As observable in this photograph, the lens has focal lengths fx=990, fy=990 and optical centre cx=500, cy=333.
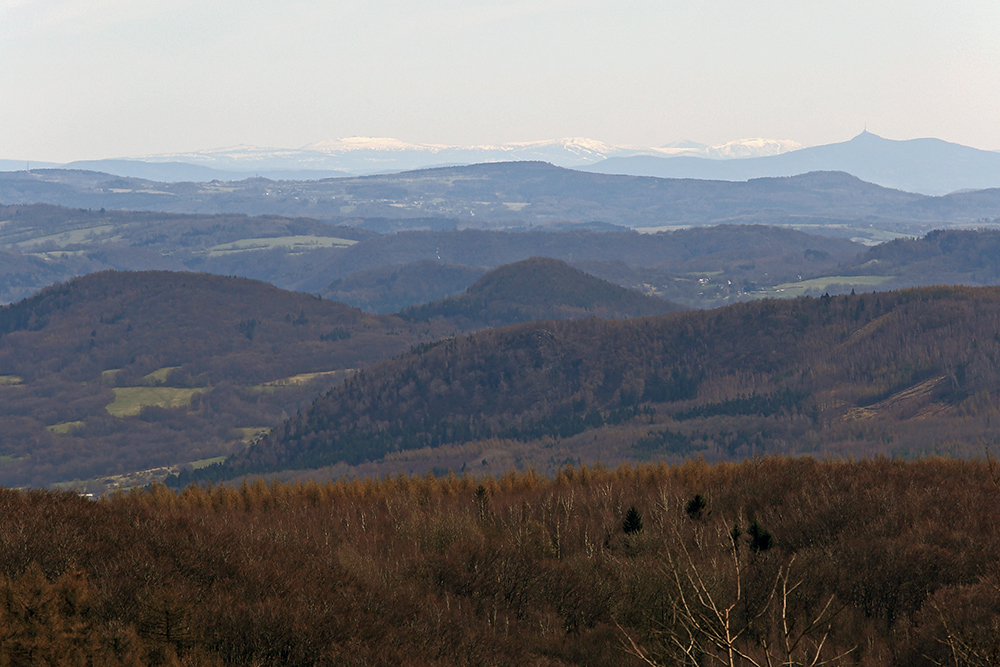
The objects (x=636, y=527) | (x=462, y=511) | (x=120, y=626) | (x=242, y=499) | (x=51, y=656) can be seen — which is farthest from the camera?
(x=242, y=499)

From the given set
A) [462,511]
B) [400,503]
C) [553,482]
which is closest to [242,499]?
[400,503]

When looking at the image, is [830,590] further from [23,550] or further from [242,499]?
[242,499]

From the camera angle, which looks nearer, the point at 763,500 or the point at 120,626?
the point at 120,626

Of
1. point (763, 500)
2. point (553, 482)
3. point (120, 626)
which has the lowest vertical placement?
point (553, 482)

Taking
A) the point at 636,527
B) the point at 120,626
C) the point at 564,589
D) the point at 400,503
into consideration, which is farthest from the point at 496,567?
the point at 400,503

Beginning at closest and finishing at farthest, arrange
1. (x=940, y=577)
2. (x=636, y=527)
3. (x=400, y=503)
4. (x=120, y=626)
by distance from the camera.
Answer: (x=120, y=626) < (x=940, y=577) < (x=636, y=527) < (x=400, y=503)

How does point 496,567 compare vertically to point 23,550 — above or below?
below
